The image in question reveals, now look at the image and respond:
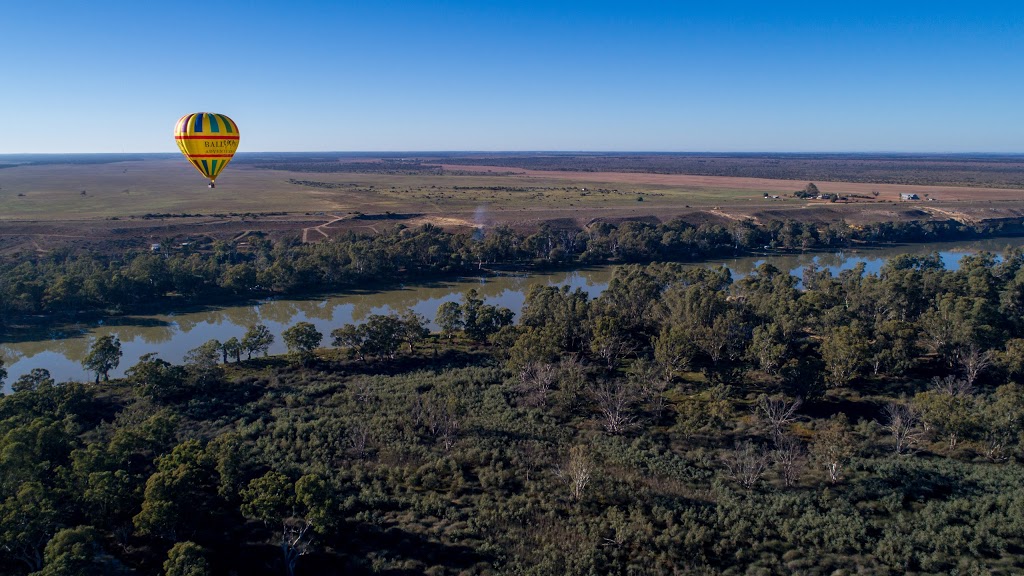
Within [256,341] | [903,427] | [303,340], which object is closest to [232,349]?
[256,341]

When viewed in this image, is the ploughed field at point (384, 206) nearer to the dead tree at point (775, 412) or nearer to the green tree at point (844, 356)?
the green tree at point (844, 356)

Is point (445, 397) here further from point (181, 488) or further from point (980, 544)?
point (980, 544)

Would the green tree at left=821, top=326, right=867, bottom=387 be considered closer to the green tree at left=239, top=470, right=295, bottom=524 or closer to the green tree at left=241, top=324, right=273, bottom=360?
the green tree at left=239, top=470, right=295, bottom=524

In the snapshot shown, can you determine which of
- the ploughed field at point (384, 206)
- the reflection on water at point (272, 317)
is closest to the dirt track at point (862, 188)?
the ploughed field at point (384, 206)

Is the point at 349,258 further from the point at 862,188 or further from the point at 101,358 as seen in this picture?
the point at 862,188

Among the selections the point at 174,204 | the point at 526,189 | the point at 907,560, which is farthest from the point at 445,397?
the point at 526,189

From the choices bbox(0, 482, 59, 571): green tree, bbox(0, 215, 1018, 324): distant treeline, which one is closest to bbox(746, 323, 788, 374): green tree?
bbox(0, 482, 59, 571): green tree
